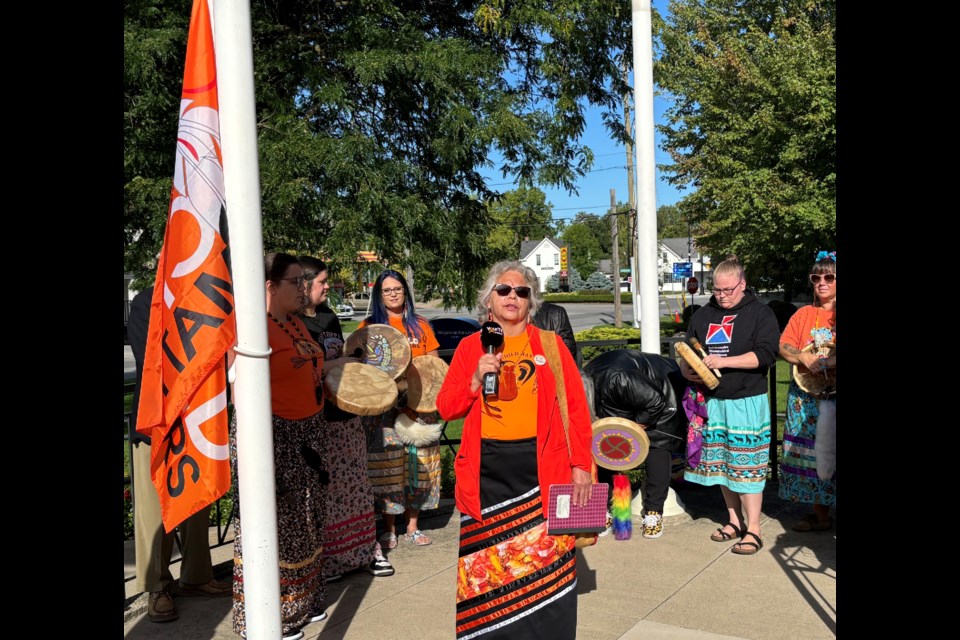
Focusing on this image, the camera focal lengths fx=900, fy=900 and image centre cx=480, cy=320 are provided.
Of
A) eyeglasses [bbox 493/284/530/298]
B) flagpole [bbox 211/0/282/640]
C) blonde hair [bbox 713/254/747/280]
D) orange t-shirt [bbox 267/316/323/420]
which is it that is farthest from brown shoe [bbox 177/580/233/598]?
blonde hair [bbox 713/254/747/280]

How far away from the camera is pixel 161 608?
4.86 metres

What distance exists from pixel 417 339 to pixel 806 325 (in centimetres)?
265

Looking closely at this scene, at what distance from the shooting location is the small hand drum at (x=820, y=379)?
19.4 ft

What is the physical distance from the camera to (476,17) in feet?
29.7

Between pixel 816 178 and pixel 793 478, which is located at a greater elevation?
pixel 816 178

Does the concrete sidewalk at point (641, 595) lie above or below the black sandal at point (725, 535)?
below

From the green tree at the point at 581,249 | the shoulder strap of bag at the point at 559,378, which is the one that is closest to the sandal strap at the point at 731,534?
the shoulder strap of bag at the point at 559,378

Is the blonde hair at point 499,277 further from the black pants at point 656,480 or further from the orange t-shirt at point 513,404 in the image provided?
the black pants at point 656,480

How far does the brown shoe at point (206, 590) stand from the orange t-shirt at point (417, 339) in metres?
1.85

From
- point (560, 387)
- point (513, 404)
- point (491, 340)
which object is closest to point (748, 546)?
point (560, 387)

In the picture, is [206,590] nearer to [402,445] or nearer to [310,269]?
[402,445]
